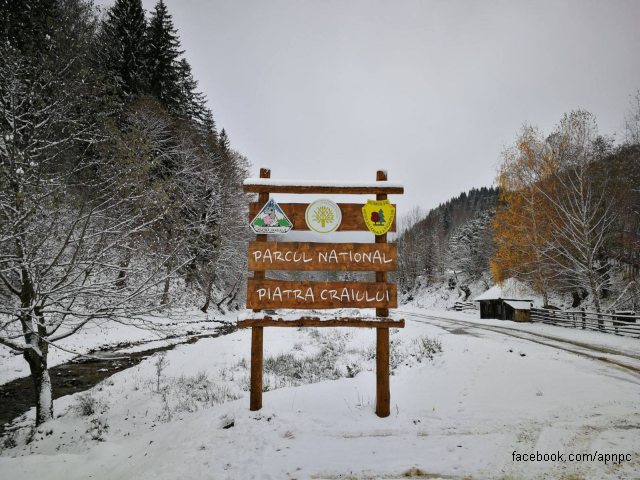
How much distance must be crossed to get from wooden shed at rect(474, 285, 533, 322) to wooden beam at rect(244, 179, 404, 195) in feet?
67.8

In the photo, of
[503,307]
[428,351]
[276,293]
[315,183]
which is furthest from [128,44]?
[503,307]

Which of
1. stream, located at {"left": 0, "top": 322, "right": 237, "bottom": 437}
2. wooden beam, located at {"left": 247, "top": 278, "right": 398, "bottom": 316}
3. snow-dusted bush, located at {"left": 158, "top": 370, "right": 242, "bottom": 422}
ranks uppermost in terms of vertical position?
wooden beam, located at {"left": 247, "top": 278, "right": 398, "bottom": 316}

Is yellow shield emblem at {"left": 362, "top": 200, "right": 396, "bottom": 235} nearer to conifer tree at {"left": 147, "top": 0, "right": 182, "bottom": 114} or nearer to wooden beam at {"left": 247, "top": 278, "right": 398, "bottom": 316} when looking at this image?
wooden beam at {"left": 247, "top": 278, "right": 398, "bottom": 316}

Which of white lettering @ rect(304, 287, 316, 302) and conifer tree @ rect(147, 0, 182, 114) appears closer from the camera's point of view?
white lettering @ rect(304, 287, 316, 302)

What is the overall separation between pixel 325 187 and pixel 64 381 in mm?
9371

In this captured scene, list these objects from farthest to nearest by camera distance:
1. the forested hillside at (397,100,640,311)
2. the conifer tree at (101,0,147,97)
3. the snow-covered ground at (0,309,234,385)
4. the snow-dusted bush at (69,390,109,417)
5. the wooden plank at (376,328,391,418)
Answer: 1. the conifer tree at (101,0,147,97)
2. the forested hillside at (397,100,640,311)
3. the snow-covered ground at (0,309,234,385)
4. the snow-dusted bush at (69,390,109,417)
5. the wooden plank at (376,328,391,418)

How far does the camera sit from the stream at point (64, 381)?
6.59 metres

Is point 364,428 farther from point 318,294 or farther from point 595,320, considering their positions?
point 595,320

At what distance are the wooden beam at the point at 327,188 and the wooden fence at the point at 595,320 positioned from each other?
1398 centimetres

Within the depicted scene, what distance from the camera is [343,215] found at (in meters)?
4.88

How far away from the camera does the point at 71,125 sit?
19.2ft

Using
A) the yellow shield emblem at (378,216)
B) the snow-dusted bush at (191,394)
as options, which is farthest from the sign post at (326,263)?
the snow-dusted bush at (191,394)
